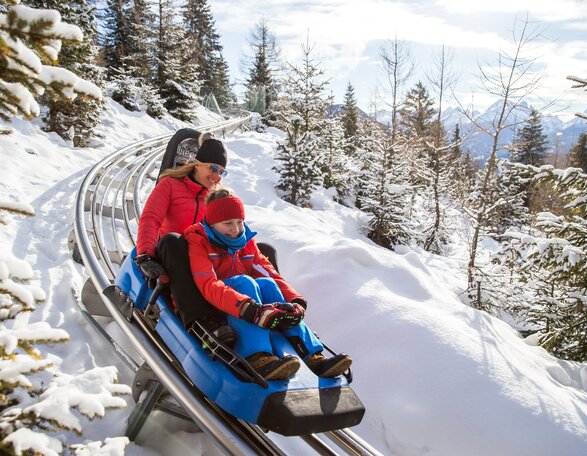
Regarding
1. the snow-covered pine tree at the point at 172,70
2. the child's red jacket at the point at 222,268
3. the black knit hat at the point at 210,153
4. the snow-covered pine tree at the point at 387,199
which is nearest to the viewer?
the child's red jacket at the point at 222,268

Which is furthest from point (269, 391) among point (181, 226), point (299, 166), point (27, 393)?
point (299, 166)

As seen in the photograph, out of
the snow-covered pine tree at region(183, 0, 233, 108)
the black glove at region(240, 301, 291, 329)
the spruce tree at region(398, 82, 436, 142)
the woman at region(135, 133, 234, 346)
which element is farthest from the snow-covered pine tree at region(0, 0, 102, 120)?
the snow-covered pine tree at region(183, 0, 233, 108)

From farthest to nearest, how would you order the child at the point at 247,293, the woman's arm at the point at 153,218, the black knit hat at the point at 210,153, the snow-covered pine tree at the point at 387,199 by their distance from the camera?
the snow-covered pine tree at the point at 387,199 < the black knit hat at the point at 210,153 < the woman's arm at the point at 153,218 < the child at the point at 247,293

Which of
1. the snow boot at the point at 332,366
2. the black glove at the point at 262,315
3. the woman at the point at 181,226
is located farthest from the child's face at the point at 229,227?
the snow boot at the point at 332,366

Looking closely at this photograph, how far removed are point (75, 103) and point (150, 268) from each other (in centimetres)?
1026

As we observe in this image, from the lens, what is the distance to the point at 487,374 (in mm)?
3734

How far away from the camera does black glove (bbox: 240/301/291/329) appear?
104 inches

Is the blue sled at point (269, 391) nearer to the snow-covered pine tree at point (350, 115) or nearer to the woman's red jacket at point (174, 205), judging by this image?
the woman's red jacket at point (174, 205)

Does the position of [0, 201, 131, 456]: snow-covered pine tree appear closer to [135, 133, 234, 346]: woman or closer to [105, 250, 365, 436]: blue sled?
[105, 250, 365, 436]: blue sled

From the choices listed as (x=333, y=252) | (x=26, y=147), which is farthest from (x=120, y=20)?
(x=333, y=252)

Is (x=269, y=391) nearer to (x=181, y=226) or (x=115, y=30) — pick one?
(x=181, y=226)

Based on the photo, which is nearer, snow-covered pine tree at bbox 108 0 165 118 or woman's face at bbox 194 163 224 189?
woman's face at bbox 194 163 224 189

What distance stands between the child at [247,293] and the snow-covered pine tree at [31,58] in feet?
5.80

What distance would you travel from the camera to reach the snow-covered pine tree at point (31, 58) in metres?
1.02
